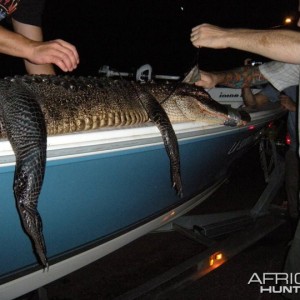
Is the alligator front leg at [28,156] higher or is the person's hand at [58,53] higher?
the person's hand at [58,53]

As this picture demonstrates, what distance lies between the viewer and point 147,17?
1278 inches

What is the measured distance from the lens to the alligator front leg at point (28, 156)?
4.65ft

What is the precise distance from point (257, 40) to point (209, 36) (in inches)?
11.9

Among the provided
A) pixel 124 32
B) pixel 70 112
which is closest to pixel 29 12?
pixel 70 112

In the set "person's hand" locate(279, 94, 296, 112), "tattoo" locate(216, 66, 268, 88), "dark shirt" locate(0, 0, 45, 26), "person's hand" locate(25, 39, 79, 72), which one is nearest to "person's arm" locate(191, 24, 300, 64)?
"person's hand" locate(25, 39, 79, 72)

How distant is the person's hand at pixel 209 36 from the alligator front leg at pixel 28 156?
3.55ft

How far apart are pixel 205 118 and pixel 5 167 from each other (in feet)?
5.17

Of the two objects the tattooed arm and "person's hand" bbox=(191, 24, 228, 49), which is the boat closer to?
"person's hand" bbox=(191, 24, 228, 49)

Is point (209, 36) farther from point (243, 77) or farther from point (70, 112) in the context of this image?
point (243, 77)

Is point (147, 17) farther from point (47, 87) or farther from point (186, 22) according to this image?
point (47, 87)

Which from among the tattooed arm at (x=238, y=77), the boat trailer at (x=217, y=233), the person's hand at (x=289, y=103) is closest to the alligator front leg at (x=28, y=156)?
the boat trailer at (x=217, y=233)

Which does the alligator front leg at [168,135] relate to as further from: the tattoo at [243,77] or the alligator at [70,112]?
the tattoo at [243,77]

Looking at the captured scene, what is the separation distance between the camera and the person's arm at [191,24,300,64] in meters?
1.68

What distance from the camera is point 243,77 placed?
3.20 meters
